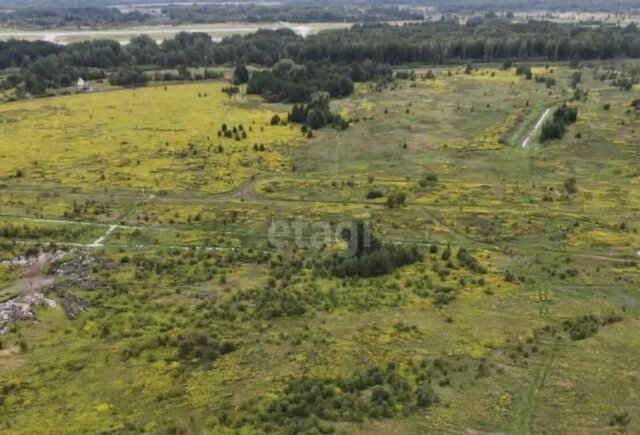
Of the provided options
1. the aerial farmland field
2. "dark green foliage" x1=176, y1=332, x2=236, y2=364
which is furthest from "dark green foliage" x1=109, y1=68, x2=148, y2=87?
"dark green foliage" x1=176, y1=332, x2=236, y2=364

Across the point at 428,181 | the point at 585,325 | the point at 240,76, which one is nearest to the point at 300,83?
the point at 240,76

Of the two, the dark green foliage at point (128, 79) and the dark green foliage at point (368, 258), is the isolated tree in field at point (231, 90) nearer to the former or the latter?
the dark green foliage at point (128, 79)

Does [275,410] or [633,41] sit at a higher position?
[633,41]

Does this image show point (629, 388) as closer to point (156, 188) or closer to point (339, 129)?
point (156, 188)

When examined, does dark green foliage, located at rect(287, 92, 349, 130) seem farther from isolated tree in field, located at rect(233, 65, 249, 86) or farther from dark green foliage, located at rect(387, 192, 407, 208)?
isolated tree in field, located at rect(233, 65, 249, 86)

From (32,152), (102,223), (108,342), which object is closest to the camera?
(108,342)

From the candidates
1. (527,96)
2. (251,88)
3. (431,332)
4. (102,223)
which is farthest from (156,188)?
(527,96)
